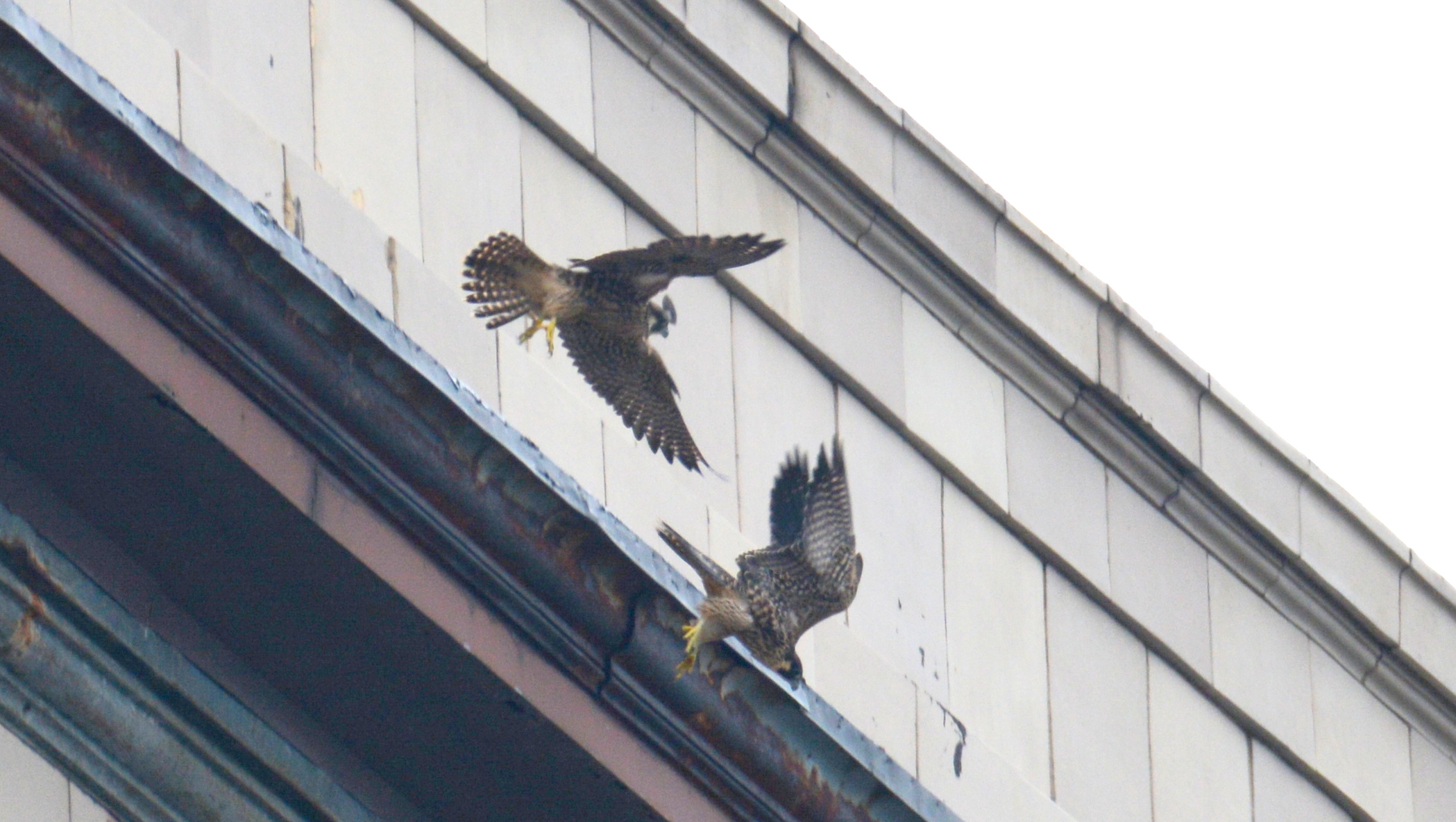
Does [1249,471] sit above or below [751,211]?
above

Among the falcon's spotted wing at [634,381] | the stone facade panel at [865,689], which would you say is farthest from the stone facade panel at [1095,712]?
the falcon's spotted wing at [634,381]

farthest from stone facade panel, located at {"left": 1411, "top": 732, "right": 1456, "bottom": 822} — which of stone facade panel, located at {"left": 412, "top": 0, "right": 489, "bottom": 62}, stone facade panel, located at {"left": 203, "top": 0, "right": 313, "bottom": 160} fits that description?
stone facade panel, located at {"left": 203, "top": 0, "right": 313, "bottom": 160}

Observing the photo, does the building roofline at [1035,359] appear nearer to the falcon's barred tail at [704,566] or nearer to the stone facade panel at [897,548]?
the stone facade panel at [897,548]

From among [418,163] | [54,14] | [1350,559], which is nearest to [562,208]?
[418,163]

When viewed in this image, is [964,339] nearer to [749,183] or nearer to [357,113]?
[749,183]

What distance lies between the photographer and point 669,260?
1020 centimetres

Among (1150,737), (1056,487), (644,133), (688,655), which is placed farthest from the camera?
(1150,737)

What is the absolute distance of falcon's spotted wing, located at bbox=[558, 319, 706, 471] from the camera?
433 inches

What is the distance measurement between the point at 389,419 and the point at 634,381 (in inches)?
143

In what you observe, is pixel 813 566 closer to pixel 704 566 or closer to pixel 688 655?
pixel 704 566

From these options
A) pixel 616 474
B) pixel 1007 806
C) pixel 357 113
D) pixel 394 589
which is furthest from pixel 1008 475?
pixel 394 589

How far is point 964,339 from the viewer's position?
1444 cm

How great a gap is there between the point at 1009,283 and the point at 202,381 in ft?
25.0

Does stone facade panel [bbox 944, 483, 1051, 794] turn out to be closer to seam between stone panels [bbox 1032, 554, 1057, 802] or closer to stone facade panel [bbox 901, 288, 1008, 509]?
seam between stone panels [bbox 1032, 554, 1057, 802]
